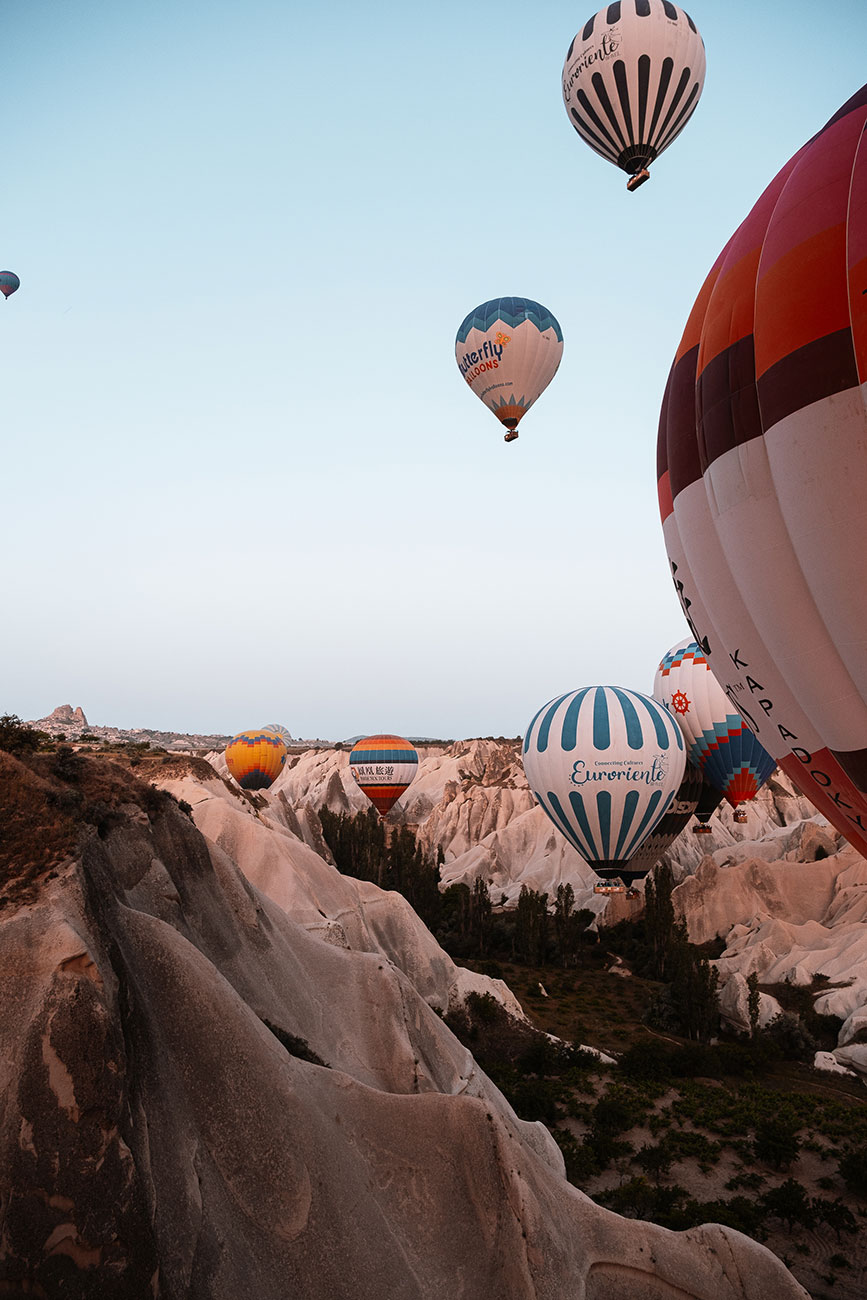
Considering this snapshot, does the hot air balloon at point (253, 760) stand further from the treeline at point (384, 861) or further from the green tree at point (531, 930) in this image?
the green tree at point (531, 930)

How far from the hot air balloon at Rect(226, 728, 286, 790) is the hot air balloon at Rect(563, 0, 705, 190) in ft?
136

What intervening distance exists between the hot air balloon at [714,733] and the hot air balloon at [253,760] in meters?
29.6

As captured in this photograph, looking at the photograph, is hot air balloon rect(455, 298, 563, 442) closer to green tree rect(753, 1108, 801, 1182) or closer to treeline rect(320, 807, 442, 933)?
green tree rect(753, 1108, 801, 1182)

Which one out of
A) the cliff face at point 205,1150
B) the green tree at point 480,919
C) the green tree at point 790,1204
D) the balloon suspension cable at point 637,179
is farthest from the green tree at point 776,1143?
the balloon suspension cable at point 637,179

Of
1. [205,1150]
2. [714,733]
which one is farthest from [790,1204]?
[714,733]

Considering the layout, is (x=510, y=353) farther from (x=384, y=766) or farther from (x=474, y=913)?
(x=384, y=766)

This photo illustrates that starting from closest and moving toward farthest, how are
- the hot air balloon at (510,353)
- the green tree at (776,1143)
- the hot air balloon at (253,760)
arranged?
the green tree at (776,1143) < the hot air balloon at (510,353) < the hot air balloon at (253,760)

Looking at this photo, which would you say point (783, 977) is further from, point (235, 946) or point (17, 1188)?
point (17, 1188)

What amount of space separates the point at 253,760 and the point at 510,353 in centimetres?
3398

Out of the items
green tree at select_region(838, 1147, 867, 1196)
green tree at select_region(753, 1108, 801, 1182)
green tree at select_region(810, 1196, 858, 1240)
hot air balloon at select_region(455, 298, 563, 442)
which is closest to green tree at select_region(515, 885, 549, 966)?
green tree at select_region(753, 1108, 801, 1182)

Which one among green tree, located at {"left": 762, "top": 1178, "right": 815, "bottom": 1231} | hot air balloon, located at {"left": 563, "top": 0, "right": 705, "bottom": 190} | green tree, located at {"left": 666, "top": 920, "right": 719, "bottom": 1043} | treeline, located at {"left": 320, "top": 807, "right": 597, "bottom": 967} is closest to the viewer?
green tree, located at {"left": 762, "top": 1178, "right": 815, "bottom": 1231}

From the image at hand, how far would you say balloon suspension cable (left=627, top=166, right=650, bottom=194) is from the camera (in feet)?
75.6

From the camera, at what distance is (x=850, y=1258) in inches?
607

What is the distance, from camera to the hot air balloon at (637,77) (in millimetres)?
22500
